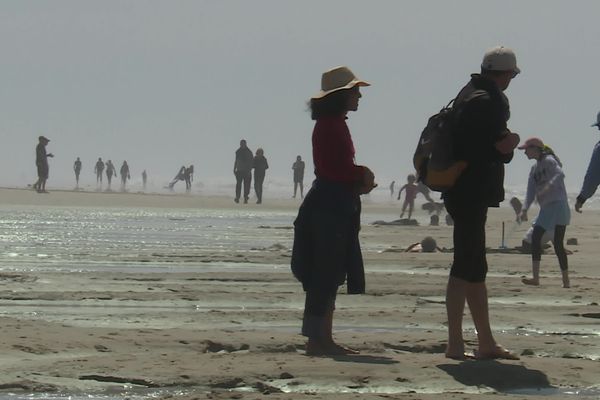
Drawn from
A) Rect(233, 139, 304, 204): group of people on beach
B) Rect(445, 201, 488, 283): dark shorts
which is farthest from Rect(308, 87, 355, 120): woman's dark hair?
Rect(233, 139, 304, 204): group of people on beach

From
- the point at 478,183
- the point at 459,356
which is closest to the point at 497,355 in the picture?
the point at 459,356

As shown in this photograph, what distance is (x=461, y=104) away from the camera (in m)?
7.42

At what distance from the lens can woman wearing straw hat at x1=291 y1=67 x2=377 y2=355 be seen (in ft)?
25.4

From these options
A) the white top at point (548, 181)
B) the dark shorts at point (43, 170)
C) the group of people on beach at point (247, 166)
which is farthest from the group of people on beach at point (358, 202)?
the dark shorts at point (43, 170)

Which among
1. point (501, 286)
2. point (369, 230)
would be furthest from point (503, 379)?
point (369, 230)

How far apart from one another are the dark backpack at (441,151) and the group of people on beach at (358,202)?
0.09 feet

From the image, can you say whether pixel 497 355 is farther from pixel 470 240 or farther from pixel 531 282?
pixel 531 282

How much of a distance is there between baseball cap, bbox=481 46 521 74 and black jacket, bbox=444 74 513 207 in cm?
15

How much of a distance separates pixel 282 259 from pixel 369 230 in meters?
9.74

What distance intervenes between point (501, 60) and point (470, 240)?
103cm

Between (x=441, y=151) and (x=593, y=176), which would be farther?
(x=593, y=176)

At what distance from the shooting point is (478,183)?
738 cm

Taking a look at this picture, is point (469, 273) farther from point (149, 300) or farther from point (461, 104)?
point (149, 300)

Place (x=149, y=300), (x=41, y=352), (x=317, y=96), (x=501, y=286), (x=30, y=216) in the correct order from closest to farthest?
(x=41, y=352) → (x=317, y=96) → (x=149, y=300) → (x=501, y=286) → (x=30, y=216)
